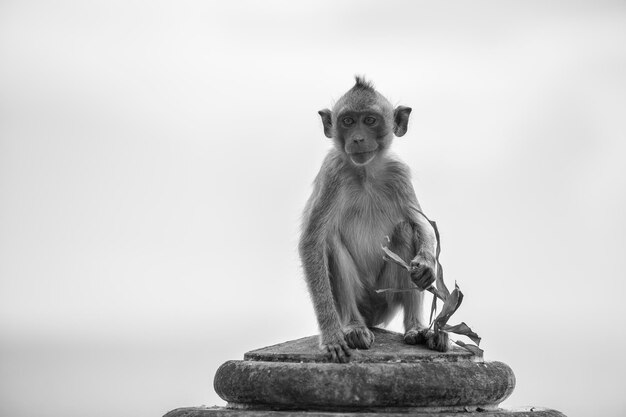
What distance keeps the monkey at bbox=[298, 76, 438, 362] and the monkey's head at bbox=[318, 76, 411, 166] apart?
Answer: 12mm

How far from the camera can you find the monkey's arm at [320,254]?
9.01 meters

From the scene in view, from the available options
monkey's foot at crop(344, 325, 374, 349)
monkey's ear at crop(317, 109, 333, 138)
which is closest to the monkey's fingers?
monkey's foot at crop(344, 325, 374, 349)

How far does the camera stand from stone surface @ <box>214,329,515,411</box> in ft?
25.1

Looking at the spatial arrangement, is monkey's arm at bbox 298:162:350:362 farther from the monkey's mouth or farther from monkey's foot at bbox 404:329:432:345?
monkey's foot at bbox 404:329:432:345

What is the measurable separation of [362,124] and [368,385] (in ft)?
11.7

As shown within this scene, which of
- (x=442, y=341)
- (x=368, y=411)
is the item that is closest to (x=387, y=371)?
(x=368, y=411)

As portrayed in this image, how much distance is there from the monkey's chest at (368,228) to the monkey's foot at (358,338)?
1.29 m

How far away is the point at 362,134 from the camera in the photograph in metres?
9.96

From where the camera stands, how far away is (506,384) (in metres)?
Result: 8.43


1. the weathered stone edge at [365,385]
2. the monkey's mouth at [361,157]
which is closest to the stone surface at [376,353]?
the weathered stone edge at [365,385]

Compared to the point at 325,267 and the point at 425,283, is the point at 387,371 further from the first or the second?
the point at 325,267

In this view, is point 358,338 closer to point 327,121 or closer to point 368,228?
point 368,228

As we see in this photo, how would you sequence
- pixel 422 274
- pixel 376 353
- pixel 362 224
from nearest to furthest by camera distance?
pixel 376 353
pixel 422 274
pixel 362 224

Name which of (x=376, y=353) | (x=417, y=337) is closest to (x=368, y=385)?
(x=376, y=353)
